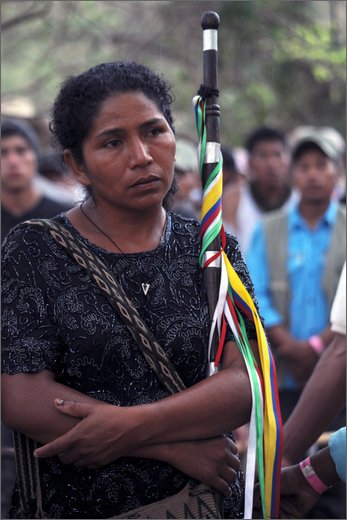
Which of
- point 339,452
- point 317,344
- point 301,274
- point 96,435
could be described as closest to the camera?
point 96,435

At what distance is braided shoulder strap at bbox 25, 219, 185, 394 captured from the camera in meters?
3.07

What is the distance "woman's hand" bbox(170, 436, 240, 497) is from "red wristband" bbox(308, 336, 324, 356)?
9.76 feet

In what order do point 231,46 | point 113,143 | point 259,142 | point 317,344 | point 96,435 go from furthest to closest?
1. point 231,46
2. point 259,142
3. point 317,344
4. point 113,143
5. point 96,435

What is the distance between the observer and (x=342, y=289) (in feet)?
12.7

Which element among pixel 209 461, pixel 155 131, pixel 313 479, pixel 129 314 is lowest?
pixel 313 479

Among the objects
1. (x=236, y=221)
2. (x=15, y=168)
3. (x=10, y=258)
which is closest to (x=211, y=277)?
(x=10, y=258)

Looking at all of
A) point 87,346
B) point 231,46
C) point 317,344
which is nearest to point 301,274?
point 317,344

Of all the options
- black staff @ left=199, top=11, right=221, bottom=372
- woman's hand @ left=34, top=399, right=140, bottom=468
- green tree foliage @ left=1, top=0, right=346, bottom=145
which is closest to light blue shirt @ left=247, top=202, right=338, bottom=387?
black staff @ left=199, top=11, right=221, bottom=372

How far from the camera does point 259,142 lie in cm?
863

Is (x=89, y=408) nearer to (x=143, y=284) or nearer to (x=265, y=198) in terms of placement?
(x=143, y=284)

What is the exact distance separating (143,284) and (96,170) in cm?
41

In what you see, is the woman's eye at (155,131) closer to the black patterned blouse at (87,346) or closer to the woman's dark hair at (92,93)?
the woman's dark hair at (92,93)

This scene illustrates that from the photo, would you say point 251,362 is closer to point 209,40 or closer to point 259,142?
point 209,40

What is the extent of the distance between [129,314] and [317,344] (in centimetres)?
321
